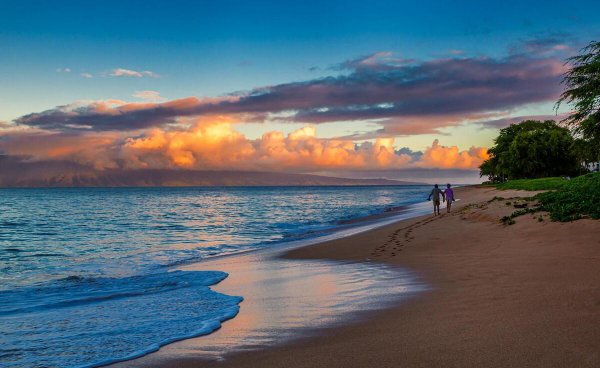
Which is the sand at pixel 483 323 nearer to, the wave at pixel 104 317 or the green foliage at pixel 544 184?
the wave at pixel 104 317

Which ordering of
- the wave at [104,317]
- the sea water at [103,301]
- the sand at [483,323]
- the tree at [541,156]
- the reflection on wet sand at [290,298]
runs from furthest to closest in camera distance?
the tree at [541,156] → the sea water at [103,301] → the wave at [104,317] → the reflection on wet sand at [290,298] → the sand at [483,323]

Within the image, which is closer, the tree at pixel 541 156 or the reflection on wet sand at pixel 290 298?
the reflection on wet sand at pixel 290 298

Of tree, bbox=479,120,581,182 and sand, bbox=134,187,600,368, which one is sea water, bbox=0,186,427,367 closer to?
sand, bbox=134,187,600,368

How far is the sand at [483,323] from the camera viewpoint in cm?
564

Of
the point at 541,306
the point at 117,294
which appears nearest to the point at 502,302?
the point at 541,306

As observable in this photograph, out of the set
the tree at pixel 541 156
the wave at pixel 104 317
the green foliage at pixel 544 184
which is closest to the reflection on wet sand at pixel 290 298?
the wave at pixel 104 317

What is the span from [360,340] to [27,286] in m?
12.4

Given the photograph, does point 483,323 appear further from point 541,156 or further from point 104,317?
point 541,156

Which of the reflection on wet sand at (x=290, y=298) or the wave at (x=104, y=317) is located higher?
the reflection on wet sand at (x=290, y=298)

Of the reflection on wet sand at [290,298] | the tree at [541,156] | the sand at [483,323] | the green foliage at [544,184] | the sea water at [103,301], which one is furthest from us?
the tree at [541,156]

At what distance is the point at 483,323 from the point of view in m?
6.87

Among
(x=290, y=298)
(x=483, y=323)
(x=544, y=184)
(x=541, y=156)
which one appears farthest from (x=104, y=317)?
(x=541, y=156)

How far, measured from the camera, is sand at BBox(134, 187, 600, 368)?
5.64 metres

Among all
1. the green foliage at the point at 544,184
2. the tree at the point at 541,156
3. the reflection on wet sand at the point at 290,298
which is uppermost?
the tree at the point at 541,156
